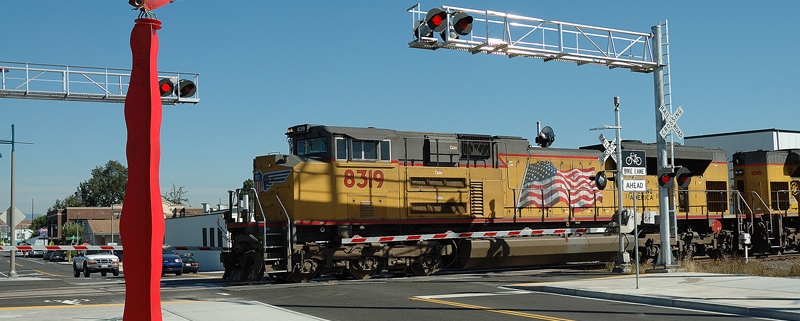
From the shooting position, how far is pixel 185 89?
21.3 meters

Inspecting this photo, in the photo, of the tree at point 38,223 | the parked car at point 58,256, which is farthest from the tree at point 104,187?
the parked car at point 58,256

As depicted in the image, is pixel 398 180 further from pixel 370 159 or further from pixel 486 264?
pixel 486 264

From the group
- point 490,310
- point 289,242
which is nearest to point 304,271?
point 289,242

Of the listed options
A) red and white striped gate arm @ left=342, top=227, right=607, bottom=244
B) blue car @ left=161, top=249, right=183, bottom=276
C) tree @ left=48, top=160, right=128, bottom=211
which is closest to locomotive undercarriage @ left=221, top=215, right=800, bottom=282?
red and white striped gate arm @ left=342, top=227, right=607, bottom=244

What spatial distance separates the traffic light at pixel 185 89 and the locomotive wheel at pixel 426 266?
800cm

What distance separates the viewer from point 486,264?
924 inches

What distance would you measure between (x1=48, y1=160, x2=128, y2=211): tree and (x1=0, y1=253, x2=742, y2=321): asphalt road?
13535 centimetres

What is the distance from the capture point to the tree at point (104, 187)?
14812cm

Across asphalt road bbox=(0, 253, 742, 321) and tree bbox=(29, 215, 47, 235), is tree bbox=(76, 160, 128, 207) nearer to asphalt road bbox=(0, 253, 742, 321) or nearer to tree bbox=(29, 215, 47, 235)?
tree bbox=(29, 215, 47, 235)

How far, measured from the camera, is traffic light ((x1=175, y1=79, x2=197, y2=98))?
837 inches

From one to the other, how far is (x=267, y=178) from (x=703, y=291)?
39.0ft

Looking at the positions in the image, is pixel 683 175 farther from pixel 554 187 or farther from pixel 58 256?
pixel 58 256

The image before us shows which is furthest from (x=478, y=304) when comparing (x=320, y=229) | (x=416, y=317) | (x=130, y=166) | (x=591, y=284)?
(x=130, y=166)

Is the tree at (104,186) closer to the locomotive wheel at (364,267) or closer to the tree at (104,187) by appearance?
the tree at (104,187)
